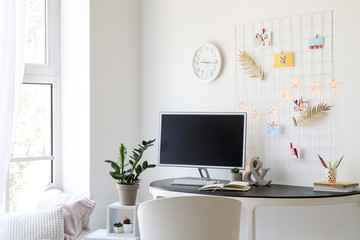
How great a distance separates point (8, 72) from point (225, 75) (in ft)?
4.98

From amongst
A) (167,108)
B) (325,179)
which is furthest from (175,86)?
(325,179)

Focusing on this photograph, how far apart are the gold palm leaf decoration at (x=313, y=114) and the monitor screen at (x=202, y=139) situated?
0.38 m

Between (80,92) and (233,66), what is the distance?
1.17 m

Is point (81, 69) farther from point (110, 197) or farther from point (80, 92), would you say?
point (110, 197)

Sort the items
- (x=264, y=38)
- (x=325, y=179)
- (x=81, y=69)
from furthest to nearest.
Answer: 1. (x=81, y=69)
2. (x=264, y=38)
3. (x=325, y=179)

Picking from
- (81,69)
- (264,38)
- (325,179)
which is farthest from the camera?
(81,69)

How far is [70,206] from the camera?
3.25 metres

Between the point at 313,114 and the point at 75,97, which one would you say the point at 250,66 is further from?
the point at 75,97

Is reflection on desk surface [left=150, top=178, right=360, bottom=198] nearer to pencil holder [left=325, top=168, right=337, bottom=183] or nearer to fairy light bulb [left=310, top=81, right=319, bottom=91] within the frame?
pencil holder [left=325, top=168, right=337, bottom=183]

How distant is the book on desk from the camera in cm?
273

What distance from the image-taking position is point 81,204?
10.9 ft

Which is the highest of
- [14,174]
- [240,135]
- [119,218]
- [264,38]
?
[264,38]

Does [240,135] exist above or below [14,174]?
above

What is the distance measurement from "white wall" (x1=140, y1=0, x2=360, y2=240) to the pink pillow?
2.22ft
